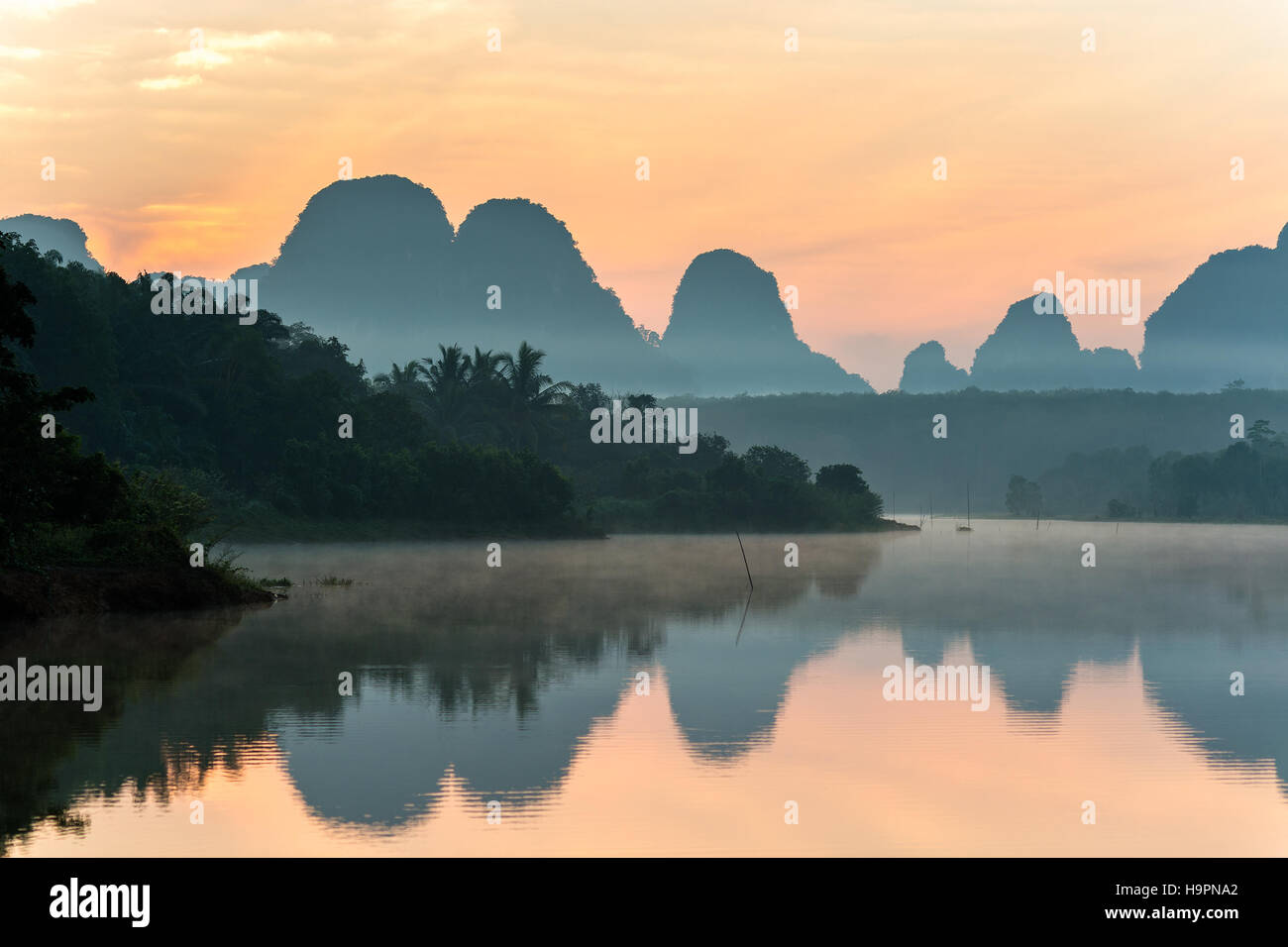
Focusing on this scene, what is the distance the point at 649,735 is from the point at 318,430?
5753 centimetres

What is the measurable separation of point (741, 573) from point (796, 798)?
3389 cm

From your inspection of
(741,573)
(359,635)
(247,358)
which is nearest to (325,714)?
(359,635)

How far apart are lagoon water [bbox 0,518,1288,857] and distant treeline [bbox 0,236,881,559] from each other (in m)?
26.1

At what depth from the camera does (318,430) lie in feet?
230

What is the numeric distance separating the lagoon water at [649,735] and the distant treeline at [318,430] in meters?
26.1

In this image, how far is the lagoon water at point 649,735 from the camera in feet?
36.2

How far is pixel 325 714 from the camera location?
53.3 feet
